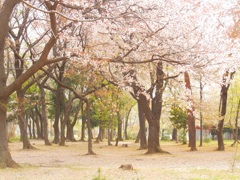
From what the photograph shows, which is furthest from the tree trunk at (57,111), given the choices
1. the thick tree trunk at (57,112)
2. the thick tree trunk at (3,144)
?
the thick tree trunk at (3,144)

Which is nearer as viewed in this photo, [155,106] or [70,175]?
[70,175]

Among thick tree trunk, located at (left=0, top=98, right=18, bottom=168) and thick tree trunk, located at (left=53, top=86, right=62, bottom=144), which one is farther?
thick tree trunk, located at (left=53, top=86, right=62, bottom=144)

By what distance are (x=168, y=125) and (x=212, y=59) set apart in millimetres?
33062

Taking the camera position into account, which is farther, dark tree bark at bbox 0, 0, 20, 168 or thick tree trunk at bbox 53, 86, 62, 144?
thick tree trunk at bbox 53, 86, 62, 144

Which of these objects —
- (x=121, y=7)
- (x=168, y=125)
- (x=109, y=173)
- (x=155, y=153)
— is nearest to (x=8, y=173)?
(x=109, y=173)

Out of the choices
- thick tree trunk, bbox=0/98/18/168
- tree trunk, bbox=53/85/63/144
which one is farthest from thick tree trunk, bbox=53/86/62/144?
thick tree trunk, bbox=0/98/18/168

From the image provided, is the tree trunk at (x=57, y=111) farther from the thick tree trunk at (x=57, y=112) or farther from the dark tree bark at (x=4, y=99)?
the dark tree bark at (x=4, y=99)

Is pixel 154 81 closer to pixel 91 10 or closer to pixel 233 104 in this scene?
pixel 91 10

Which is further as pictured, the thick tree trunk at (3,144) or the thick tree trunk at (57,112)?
the thick tree trunk at (57,112)

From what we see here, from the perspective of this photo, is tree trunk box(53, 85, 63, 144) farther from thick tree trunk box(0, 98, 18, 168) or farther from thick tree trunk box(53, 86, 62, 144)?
thick tree trunk box(0, 98, 18, 168)

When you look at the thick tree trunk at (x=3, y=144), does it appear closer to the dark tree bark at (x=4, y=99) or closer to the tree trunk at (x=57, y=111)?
the dark tree bark at (x=4, y=99)

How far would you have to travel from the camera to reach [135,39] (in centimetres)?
1277

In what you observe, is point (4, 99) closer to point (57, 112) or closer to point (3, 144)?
point (3, 144)

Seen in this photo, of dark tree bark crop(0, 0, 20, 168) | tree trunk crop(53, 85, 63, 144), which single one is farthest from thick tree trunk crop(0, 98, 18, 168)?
tree trunk crop(53, 85, 63, 144)
